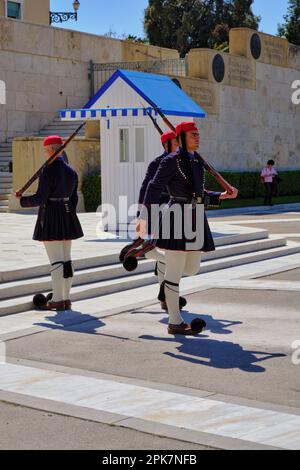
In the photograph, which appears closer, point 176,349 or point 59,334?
point 176,349

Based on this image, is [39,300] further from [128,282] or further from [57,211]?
[128,282]

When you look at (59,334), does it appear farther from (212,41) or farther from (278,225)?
(212,41)

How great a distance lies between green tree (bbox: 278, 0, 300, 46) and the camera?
59875mm

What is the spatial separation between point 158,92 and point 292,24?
4605cm

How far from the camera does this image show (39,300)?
1045 cm

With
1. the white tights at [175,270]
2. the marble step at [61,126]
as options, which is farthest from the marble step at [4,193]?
the white tights at [175,270]

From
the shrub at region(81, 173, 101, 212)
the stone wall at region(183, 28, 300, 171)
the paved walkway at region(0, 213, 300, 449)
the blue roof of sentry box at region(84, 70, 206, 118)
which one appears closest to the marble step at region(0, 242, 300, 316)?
the paved walkway at region(0, 213, 300, 449)

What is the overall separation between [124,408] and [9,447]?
1070 millimetres

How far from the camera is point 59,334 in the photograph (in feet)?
30.2

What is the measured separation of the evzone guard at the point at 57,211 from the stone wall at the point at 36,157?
1432 centimetres

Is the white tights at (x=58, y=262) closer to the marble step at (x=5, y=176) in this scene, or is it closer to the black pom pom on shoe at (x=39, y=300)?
the black pom pom on shoe at (x=39, y=300)

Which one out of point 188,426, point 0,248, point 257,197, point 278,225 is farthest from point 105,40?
point 188,426

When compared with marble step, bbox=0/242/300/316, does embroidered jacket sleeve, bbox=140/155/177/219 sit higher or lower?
higher

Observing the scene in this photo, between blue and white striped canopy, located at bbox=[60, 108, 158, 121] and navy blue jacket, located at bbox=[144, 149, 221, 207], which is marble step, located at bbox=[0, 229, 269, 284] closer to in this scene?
blue and white striped canopy, located at bbox=[60, 108, 158, 121]
